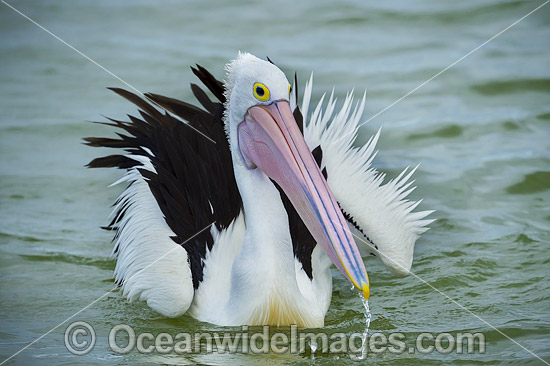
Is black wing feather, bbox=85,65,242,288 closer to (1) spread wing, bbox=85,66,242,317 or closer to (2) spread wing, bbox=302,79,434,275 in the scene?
(1) spread wing, bbox=85,66,242,317

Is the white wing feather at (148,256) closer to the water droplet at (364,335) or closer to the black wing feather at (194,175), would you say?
the black wing feather at (194,175)

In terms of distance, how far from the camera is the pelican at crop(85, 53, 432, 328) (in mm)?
3438

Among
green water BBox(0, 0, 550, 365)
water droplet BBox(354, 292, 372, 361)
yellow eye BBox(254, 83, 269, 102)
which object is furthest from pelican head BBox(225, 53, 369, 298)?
green water BBox(0, 0, 550, 365)

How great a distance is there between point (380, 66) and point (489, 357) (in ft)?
15.0

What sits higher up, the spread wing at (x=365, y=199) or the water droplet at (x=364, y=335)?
the spread wing at (x=365, y=199)

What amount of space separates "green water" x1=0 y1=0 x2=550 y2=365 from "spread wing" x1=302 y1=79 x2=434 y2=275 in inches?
10.0

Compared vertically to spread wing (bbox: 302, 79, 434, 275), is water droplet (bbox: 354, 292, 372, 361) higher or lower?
lower

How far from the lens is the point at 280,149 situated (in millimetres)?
3418

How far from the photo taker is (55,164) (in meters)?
6.19

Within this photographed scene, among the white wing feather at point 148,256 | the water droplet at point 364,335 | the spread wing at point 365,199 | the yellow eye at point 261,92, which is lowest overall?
the water droplet at point 364,335

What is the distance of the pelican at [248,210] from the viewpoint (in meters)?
3.44

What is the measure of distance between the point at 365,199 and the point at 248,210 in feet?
3.03

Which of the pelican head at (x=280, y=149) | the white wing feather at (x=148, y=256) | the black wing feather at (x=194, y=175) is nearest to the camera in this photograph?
the pelican head at (x=280, y=149)

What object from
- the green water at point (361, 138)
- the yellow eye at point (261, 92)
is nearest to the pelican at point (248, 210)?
the yellow eye at point (261, 92)
